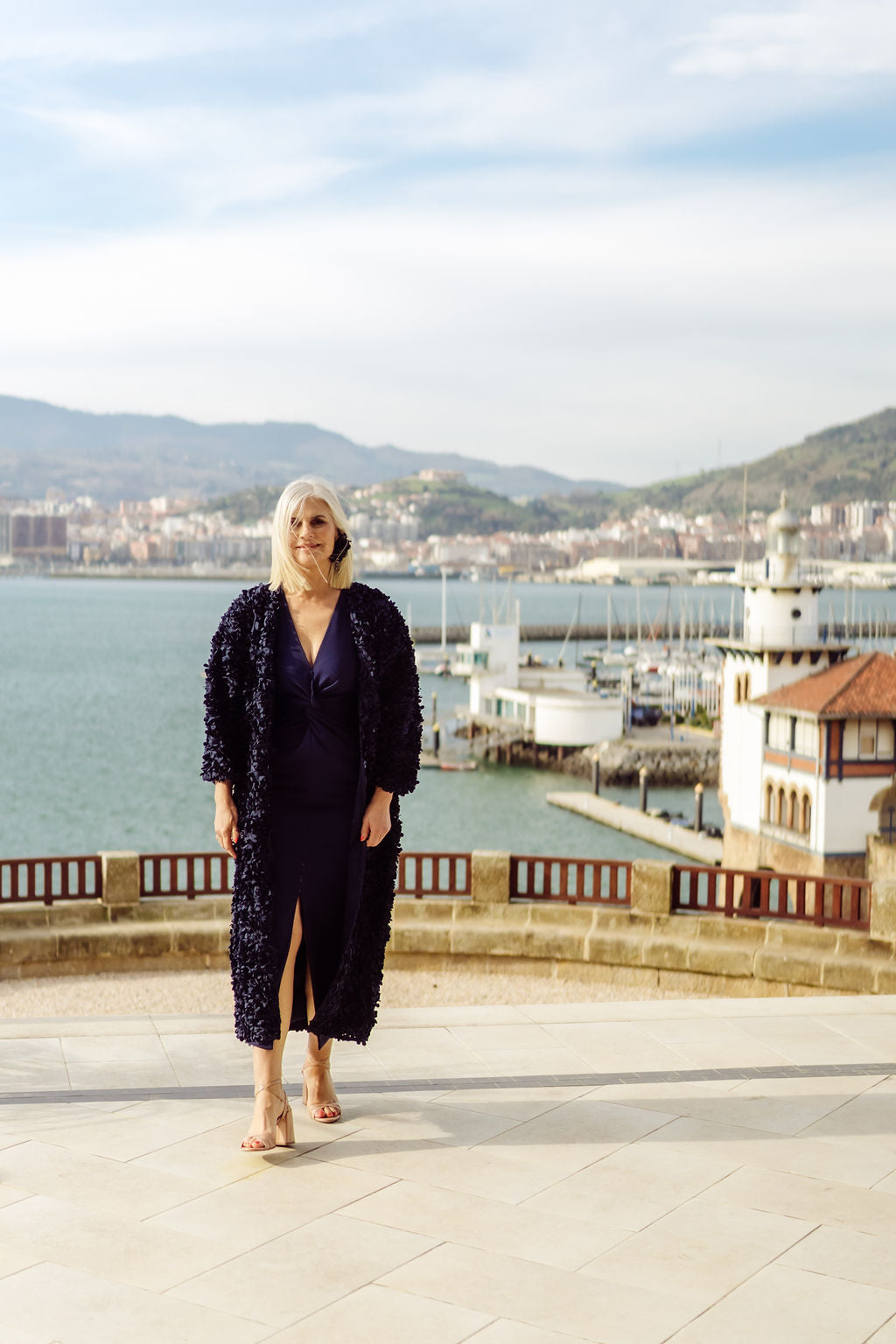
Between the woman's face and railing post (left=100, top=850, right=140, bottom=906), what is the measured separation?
19.0 ft

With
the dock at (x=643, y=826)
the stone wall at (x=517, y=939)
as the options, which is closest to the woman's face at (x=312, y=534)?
the stone wall at (x=517, y=939)

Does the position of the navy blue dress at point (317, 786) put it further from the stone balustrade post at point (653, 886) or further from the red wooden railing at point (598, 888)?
the stone balustrade post at point (653, 886)

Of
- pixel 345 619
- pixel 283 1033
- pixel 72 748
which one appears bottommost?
pixel 72 748

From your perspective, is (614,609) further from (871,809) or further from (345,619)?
(345,619)

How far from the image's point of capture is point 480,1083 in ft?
19.3

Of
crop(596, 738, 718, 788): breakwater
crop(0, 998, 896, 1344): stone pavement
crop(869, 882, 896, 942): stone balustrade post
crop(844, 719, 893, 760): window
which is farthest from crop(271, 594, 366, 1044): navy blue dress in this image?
crop(596, 738, 718, 788): breakwater

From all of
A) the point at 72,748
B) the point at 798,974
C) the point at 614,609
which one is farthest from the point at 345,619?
the point at 614,609

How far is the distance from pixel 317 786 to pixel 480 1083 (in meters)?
1.69

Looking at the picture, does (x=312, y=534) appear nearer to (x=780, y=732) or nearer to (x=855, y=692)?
(x=855, y=692)

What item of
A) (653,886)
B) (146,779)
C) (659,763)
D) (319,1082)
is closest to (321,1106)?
(319,1082)

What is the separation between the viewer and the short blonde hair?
496 centimetres

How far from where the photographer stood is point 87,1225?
4230 mm

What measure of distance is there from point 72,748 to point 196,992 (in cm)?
6044

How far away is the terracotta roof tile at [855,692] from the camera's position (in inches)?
1136
